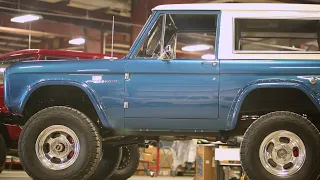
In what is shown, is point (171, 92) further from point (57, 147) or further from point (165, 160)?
point (165, 160)

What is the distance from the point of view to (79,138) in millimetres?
4914

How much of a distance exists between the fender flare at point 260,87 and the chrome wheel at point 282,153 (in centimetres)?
37

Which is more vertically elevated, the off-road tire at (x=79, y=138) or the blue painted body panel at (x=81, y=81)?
the blue painted body panel at (x=81, y=81)

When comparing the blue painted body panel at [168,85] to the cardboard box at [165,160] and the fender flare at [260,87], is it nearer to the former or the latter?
the fender flare at [260,87]

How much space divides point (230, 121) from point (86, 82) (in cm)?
150

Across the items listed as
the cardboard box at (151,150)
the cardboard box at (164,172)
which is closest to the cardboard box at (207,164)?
the cardboard box at (151,150)

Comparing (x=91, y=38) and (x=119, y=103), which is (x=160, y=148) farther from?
(x=119, y=103)

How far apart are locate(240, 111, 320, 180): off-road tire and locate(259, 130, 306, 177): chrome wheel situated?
4 centimetres

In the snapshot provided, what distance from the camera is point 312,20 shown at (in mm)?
5086

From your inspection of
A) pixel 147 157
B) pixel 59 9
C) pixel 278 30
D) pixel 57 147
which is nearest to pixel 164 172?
pixel 147 157

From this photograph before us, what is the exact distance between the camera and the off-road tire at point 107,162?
6230mm

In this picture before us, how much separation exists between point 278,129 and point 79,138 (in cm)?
195

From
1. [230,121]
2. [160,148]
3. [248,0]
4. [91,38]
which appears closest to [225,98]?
[230,121]

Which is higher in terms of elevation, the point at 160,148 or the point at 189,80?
the point at 189,80
